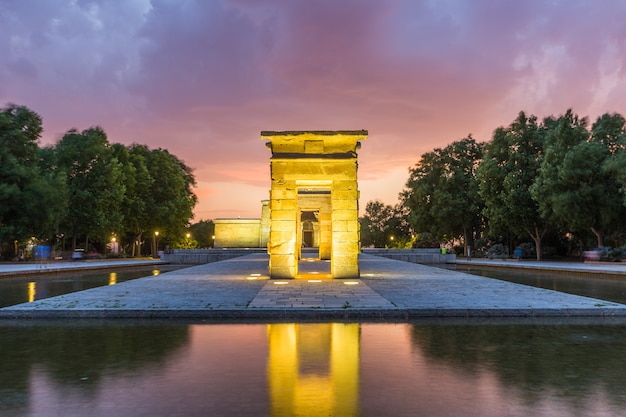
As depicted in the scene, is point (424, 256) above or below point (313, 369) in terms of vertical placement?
above

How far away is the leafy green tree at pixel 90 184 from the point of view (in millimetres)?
41812

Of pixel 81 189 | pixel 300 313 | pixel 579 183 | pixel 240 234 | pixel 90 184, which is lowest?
pixel 300 313

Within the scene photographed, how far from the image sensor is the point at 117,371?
20.3 feet

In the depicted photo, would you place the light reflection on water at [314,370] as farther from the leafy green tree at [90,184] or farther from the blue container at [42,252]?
the leafy green tree at [90,184]

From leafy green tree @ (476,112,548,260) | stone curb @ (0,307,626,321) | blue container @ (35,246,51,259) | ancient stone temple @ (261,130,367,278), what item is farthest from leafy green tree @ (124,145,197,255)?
stone curb @ (0,307,626,321)

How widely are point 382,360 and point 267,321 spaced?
3624 millimetres

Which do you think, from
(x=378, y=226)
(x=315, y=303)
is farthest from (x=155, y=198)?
(x=315, y=303)

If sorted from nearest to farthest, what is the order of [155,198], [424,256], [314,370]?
→ [314,370], [424,256], [155,198]

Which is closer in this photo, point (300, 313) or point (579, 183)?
point (300, 313)

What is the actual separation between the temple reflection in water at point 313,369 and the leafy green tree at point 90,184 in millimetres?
36475

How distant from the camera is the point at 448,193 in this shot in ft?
154

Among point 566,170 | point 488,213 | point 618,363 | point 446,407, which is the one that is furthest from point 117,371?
point 488,213

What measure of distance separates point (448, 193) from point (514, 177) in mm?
9032

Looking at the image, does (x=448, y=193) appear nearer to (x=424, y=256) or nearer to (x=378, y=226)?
(x=424, y=256)
